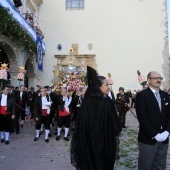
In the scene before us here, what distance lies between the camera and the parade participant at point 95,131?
11.1ft

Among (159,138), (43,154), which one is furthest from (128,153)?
(159,138)

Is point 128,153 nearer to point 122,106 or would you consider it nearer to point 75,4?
point 122,106

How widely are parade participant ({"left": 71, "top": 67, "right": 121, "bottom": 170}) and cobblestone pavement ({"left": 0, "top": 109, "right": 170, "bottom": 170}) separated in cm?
168

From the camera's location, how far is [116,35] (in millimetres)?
20062

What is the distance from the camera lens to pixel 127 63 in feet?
65.3

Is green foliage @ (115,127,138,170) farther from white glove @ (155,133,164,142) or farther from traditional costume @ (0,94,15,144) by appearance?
traditional costume @ (0,94,15,144)

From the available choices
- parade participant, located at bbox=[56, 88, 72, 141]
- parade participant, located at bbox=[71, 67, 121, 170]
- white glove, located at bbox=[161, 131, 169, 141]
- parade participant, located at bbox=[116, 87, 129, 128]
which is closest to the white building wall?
parade participant, located at bbox=[116, 87, 129, 128]

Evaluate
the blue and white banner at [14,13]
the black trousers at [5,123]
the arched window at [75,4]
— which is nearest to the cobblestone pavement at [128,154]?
the black trousers at [5,123]

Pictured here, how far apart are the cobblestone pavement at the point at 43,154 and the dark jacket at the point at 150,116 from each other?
64.2 inches

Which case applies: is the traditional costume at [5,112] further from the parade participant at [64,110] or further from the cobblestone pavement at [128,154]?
the cobblestone pavement at [128,154]

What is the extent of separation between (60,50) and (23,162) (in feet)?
51.4

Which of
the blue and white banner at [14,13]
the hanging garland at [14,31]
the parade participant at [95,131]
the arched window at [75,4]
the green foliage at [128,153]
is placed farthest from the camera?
the arched window at [75,4]

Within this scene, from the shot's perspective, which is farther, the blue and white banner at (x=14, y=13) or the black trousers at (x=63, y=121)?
the blue and white banner at (x=14, y=13)

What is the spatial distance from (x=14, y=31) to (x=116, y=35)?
10.3 m
